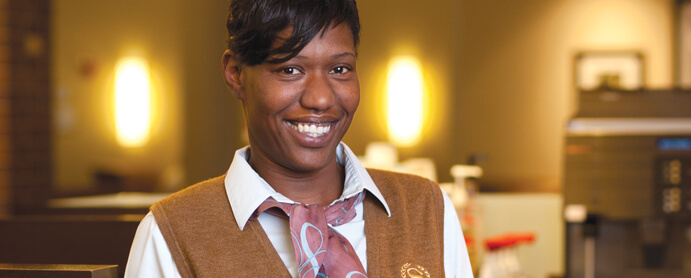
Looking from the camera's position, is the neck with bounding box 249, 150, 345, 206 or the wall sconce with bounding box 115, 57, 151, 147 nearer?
the neck with bounding box 249, 150, 345, 206

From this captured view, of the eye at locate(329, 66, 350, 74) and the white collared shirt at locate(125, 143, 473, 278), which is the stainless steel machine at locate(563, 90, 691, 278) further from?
the eye at locate(329, 66, 350, 74)

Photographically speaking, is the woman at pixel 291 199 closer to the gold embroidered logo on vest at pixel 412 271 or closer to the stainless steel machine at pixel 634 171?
the gold embroidered logo on vest at pixel 412 271

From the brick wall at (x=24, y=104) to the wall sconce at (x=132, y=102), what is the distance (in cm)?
76

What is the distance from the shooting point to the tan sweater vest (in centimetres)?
98

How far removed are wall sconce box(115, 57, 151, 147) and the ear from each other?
361cm

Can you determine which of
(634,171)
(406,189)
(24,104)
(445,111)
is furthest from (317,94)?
(445,111)

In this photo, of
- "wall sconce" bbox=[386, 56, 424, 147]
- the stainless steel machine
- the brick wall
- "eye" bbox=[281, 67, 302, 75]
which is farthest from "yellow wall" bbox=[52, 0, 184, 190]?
"eye" bbox=[281, 67, 302, 75]

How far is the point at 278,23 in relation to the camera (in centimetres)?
97

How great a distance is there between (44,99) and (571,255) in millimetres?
2655

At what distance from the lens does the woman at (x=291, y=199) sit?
975 mm

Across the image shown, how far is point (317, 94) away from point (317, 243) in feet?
0.67

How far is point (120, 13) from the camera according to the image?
14.5 ft

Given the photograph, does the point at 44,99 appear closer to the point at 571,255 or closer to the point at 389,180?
the point at 571,255

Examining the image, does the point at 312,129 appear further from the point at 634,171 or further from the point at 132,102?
the point at 132,102
